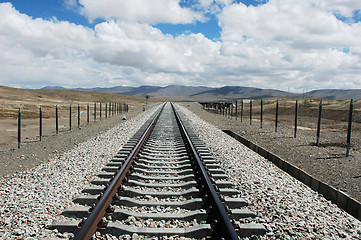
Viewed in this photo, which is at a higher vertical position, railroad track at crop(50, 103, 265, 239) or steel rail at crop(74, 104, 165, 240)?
steel rail at crop(74, 104, 165, 240)

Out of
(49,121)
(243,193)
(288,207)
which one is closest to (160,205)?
(243,193)

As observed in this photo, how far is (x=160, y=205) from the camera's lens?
14.8 feet

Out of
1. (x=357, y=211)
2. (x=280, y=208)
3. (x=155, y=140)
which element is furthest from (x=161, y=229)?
(x=155, y=140)

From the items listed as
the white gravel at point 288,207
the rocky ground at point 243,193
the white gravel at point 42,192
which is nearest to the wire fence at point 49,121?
the white gravel at point 42,192

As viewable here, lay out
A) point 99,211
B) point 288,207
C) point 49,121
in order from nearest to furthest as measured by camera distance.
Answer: point 99,211 → point 288,207 → point 49,121

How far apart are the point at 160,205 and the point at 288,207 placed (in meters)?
1.83

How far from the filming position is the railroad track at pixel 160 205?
3672 millimetres

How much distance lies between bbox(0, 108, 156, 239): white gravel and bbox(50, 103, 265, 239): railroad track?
255 mm

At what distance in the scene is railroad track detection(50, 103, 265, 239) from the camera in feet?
12.0

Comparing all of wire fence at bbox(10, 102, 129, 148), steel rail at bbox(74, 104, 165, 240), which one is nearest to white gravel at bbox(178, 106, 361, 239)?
steel rail at bbox(74, 104, 165, 240)

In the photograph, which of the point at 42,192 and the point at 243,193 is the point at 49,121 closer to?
the point at 42,192

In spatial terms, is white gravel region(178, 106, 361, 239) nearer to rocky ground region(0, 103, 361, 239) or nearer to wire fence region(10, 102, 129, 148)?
rocky ground region(0, 103, 361, 239)

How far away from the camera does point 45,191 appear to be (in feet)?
17.0

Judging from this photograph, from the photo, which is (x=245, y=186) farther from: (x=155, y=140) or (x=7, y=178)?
(x=155, y=140)
